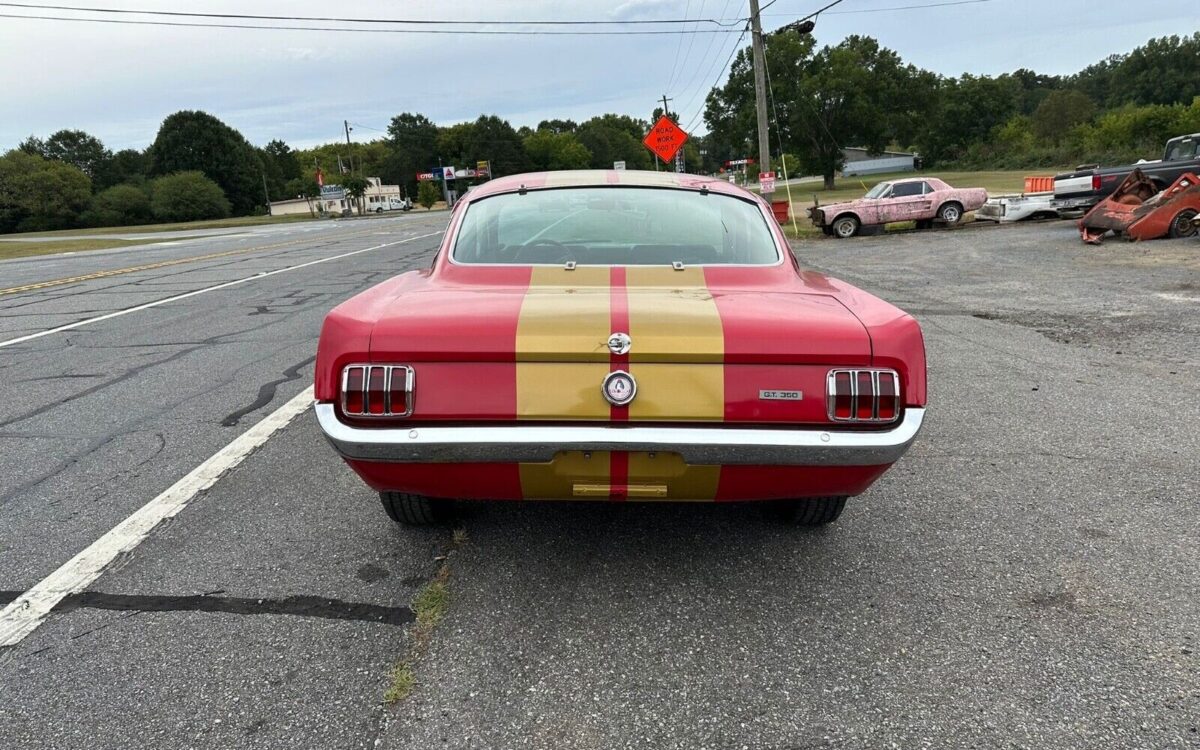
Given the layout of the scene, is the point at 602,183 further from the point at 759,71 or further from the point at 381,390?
the point at 759,71

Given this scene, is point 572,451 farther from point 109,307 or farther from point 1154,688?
point 109,307

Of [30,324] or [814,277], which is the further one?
[30,324]

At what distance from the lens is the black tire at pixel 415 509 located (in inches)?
116

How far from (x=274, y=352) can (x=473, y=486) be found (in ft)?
16.7

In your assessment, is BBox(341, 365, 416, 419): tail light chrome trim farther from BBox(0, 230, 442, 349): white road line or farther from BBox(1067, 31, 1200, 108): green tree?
BBox(1067, 31, 1200, 108): green tree

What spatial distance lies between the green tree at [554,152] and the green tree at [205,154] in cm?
5485

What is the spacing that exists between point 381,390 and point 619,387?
754mm

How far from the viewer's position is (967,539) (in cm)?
304

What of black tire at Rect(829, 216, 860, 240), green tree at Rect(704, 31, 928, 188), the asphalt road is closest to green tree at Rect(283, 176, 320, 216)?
green tree at Rect(704, 31, 928, 188)

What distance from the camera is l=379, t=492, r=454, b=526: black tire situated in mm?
2959

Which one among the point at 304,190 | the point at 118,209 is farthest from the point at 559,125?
the point at 118,209

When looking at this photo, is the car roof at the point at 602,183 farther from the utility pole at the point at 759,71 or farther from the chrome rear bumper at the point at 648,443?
the utility pole at the point at 759,71

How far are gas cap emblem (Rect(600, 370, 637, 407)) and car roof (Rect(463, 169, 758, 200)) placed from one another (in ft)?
5.46

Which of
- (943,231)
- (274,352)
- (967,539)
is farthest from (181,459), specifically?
(943,231)
